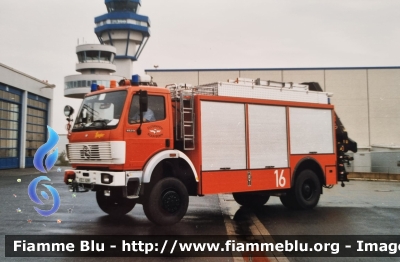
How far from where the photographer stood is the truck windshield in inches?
333

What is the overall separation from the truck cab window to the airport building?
72.9 ft

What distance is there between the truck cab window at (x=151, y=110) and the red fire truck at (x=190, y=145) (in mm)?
21

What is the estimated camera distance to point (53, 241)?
7043 mm

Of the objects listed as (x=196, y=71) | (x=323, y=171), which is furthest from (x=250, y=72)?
(x=323, y=171)

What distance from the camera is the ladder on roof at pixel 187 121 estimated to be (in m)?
8.98

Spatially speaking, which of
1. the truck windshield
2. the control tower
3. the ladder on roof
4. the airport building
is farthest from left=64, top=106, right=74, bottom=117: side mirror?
the control tower

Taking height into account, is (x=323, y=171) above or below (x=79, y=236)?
above

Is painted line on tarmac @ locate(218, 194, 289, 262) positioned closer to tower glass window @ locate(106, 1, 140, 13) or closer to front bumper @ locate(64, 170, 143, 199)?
front bumper @ locate(64, 170, 143, 199)

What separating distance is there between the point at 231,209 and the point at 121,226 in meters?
4.12

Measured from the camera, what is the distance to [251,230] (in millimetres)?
8422

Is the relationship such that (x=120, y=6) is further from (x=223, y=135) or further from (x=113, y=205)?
(x=223, y=135)

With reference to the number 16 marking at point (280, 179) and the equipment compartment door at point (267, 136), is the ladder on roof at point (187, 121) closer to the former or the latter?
the equipment compartment door at point (267, 136)

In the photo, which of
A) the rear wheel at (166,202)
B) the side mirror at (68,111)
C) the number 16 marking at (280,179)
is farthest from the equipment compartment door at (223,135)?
the side mirror at (68,111)

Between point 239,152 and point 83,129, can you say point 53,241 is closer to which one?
point 83,129
